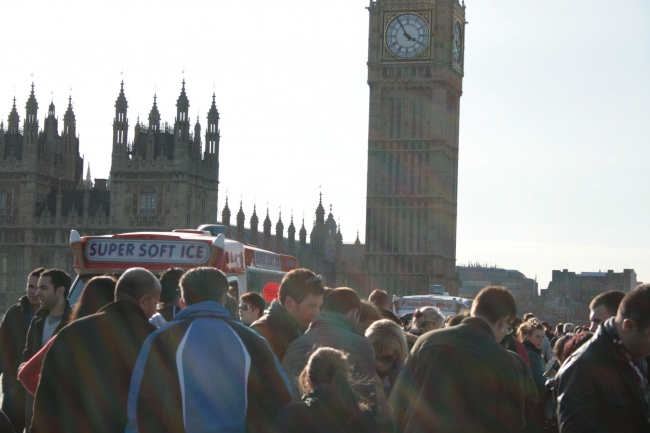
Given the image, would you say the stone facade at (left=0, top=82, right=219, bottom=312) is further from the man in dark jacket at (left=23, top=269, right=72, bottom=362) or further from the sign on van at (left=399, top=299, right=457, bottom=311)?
the man in dark jacket at (left=23, top=269, right=72, bottom=362)

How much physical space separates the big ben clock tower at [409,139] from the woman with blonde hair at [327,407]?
5182 centimetres

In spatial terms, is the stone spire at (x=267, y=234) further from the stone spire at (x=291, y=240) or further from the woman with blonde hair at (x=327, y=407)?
the woman with blonde hair at (x=327, y=407)

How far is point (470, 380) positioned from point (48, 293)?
10.3 feet

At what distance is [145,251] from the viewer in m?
11.7

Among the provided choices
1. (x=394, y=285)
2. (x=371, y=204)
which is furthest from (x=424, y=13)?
(x=394, y=285)

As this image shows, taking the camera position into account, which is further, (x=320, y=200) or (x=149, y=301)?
(x=320, y=200)

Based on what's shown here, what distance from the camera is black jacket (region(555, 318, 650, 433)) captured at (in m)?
4.90

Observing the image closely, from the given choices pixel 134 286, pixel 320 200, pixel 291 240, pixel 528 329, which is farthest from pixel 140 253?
pixel 320 200

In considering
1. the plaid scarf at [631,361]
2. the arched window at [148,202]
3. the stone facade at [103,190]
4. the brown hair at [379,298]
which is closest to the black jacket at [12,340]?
the brown hair at [379,298]

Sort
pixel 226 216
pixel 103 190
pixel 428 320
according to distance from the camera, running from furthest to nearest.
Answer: pixel 103 190 → pixel 226 216 → pixel 428 320

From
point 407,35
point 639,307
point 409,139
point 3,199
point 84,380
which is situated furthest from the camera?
point 409,139

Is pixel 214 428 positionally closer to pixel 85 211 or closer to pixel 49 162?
pixel 85 211

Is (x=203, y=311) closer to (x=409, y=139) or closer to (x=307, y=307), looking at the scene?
(x=307, y=307)

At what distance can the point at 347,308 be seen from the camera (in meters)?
6.90
